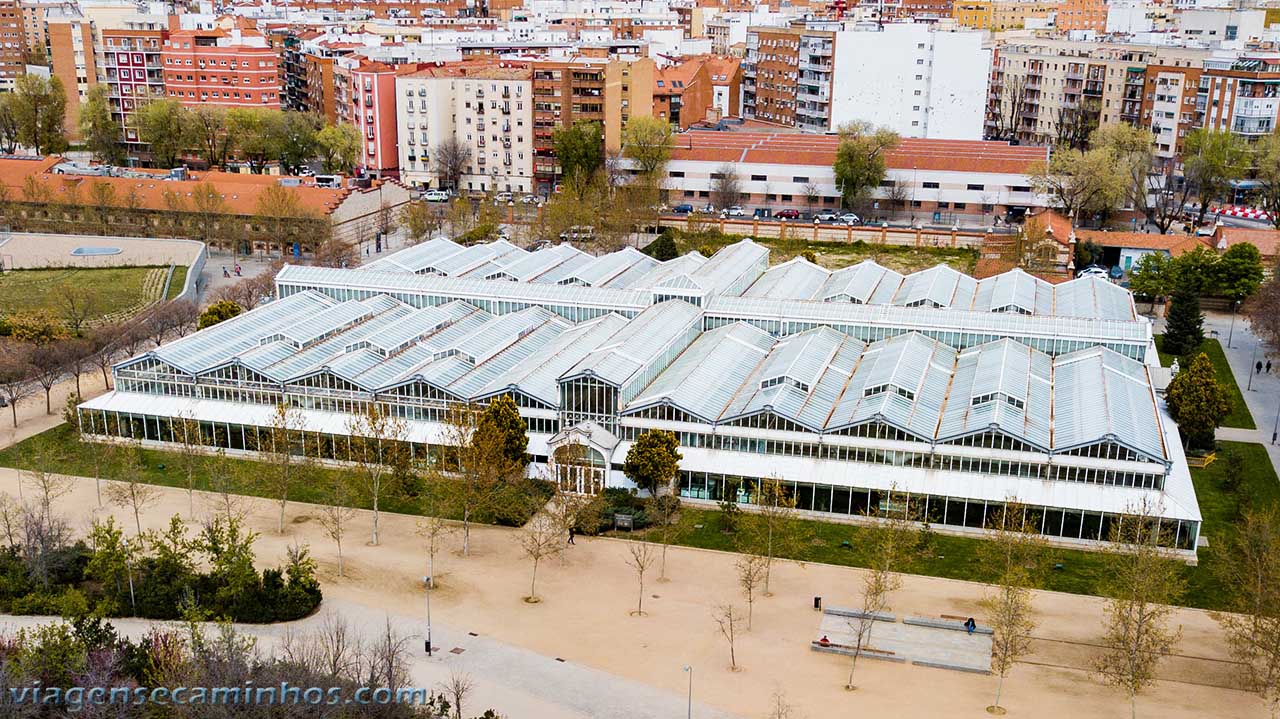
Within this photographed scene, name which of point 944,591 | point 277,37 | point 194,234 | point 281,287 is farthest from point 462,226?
point 277,37

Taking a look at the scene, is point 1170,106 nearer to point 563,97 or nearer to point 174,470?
point 563,97

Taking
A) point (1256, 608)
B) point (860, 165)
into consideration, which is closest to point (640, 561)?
point (1256, 608)

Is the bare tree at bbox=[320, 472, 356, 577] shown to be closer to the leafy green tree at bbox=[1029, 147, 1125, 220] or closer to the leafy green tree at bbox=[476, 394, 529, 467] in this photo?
the leafy green tree at bbox=[476, 394, 529, 467]

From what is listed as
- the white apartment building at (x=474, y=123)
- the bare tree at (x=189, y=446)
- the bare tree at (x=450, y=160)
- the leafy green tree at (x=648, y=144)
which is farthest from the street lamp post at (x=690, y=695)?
the bare tree at (x=450, y=160)

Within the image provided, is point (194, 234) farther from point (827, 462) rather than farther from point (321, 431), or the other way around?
point (827, 462)

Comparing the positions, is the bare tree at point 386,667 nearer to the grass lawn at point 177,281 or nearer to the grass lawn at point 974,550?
the grass lawn at point 974,550

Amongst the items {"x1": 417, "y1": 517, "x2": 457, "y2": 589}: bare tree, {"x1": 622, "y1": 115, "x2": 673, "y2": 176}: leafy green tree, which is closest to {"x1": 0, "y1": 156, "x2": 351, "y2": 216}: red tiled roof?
{"x1": 622, "y1": 115, "x2": 673, "y2": 176}: leafy green tree
